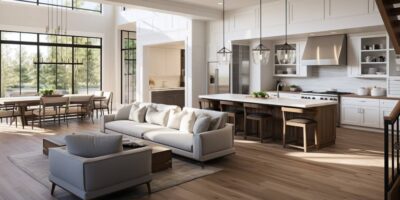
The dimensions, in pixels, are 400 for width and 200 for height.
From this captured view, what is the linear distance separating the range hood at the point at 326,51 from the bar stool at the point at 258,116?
8.32 feet

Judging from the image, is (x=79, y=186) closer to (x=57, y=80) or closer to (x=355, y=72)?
(x=355, y=72)

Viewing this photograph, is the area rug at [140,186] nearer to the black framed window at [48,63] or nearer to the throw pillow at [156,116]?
the throw pillow at [156,116]

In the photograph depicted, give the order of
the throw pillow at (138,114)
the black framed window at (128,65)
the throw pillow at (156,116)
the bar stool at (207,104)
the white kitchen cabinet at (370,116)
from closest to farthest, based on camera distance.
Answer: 1. the throw pillow at (156,116)
2. the throw pillow at (138,114)
3. the white kitchen cabinet at (370,116)
4. the bar stool at (207,104)
5. the black framed window at (128,65)

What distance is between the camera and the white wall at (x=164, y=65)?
40.7 ft

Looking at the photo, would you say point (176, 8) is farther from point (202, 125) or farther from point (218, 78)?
point (202, 125)

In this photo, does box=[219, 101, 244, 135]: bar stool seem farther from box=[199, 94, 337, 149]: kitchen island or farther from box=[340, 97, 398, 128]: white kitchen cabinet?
box=[340, 97, 398, 128]: white kitchen cabinet

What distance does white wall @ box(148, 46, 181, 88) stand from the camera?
12391mm

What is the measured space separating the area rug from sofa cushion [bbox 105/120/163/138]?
1.04 meters

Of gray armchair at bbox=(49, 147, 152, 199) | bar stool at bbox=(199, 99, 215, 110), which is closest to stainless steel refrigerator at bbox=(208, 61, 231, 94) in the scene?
bar stool at bbox=(199, 99, 215, 110)

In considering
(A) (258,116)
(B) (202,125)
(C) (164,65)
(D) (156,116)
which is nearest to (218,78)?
(C) (164,65)

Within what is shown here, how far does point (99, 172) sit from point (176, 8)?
625cm

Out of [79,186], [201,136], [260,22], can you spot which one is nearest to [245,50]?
[260,22]

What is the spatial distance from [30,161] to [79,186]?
95.7 inches

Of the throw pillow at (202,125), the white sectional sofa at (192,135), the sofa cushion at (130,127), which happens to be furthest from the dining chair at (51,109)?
the throw pillow at (202,125)
